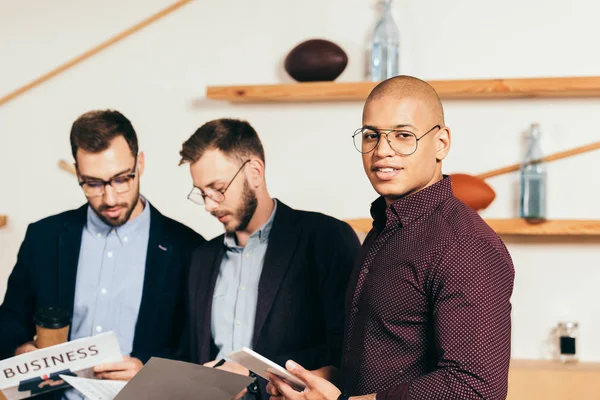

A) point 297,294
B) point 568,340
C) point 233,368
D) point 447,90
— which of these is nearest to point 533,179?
point 447,90

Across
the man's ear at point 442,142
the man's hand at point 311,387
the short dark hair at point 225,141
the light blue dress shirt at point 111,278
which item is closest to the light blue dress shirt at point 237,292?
the short dark hair at point 225,141

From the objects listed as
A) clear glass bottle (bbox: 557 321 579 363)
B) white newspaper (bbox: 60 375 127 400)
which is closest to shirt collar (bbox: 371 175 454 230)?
white newspaper (bbox: 60 375 127 400)

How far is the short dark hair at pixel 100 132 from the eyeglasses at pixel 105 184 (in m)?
0.09

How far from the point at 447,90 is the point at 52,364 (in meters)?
1.36

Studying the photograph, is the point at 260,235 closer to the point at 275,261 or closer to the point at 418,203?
the point at 275,261

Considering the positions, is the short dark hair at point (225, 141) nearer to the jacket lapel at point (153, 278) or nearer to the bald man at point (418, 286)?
the jacket lapel at point (153, 278)

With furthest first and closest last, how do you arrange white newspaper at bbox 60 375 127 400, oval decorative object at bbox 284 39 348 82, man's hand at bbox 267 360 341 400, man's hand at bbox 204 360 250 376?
oval decorative object at bbox 284 39 348 82, man's hand at bbox 204 360 250 376, white newspaper at bbox 60 375 127 400, man's hand at bbox 267 360 341 400

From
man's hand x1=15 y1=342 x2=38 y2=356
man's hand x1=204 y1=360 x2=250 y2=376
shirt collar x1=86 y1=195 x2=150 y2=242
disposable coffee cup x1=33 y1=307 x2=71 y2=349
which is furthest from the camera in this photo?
shirt collar x1=86 y1=195 x2=150 y2=242

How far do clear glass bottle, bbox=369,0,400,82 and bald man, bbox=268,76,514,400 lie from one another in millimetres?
1098

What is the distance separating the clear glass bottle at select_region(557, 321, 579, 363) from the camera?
2656 mm

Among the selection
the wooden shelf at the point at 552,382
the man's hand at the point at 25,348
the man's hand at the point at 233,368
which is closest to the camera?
the man's hand at the point at 233,368

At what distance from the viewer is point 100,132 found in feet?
8.07

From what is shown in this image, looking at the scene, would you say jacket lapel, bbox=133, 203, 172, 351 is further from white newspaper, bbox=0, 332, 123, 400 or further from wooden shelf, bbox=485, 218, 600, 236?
wooden shelf, bbox=485, 218, 600, 236

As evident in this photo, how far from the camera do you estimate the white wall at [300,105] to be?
Answer: 269 cm
